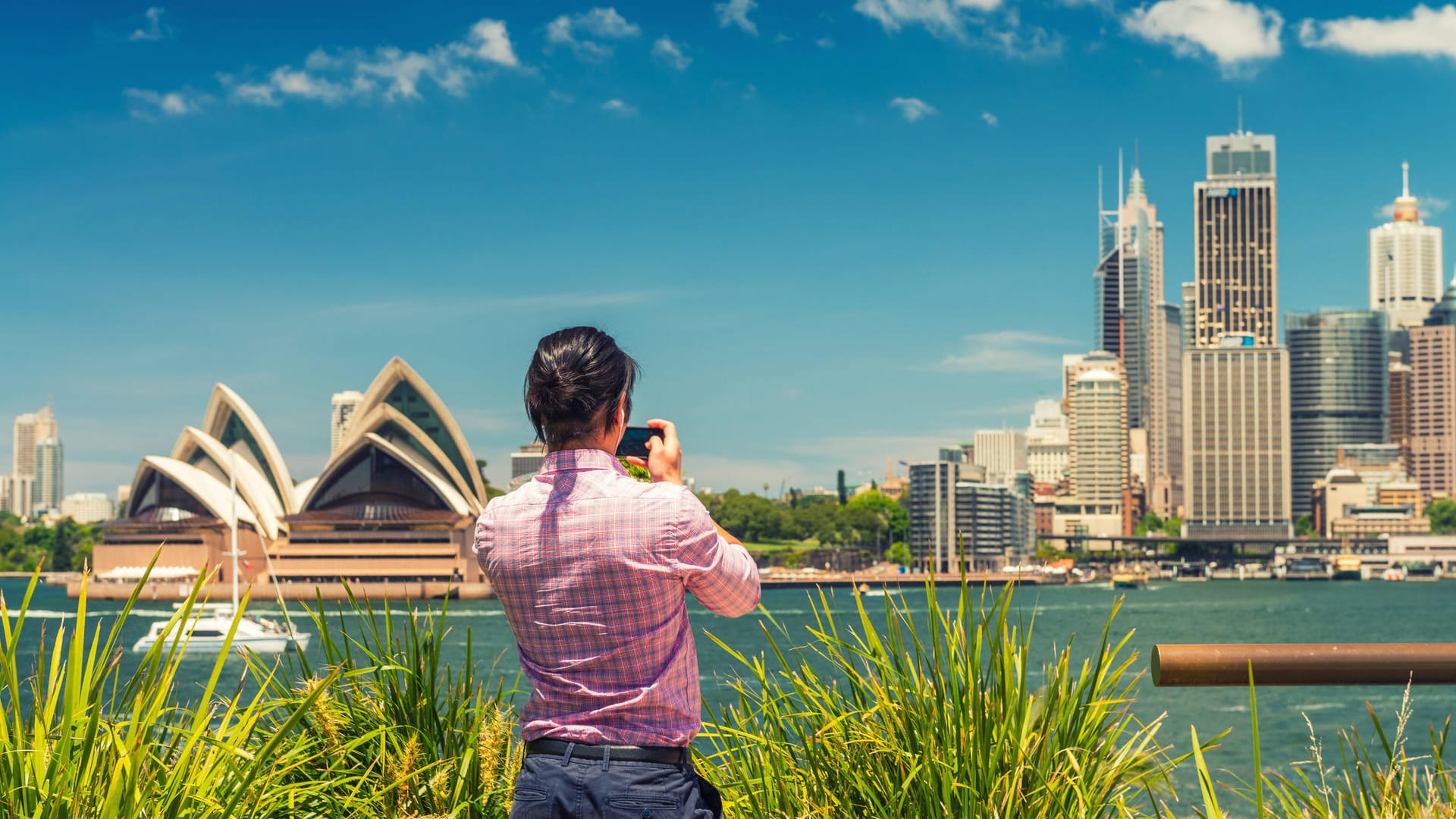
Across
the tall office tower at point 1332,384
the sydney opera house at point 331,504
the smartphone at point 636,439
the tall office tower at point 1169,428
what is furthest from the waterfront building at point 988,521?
the smartphone at point 636,439

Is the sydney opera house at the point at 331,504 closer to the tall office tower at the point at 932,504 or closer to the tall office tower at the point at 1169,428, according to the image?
the tall office tower at the point at 932,504

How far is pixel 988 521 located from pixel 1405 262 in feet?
369

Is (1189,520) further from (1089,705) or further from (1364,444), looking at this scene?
(1089,705)

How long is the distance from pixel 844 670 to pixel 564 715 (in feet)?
3.59

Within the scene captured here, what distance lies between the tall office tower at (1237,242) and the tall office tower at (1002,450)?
3295 centimetres

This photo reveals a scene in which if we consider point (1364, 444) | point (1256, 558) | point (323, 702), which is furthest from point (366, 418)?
point (1364, 444)

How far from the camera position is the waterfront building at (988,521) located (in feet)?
331

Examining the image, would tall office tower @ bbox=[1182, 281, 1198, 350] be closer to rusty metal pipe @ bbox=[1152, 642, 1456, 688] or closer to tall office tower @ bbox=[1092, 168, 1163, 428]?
tall office tower @ bbox=[1092, 168, 1163, 428]

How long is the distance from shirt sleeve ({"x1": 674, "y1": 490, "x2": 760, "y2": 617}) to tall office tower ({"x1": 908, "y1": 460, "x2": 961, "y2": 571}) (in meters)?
97.9

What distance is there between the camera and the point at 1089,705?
2580mm

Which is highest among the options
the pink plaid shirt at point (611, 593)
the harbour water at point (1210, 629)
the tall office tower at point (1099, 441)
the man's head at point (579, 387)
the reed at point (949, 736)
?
the tall office tower at point (1099, 441)

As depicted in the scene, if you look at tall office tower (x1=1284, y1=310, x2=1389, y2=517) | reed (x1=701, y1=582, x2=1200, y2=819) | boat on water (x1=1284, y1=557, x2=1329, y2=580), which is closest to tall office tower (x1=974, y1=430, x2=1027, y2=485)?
tall office tower (x1=1284, y1=310, x2=1389, y2=517)

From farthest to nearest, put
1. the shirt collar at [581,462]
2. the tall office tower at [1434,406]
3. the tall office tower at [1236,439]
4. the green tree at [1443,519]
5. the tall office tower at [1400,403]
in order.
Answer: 1. the tall office tower at [1400,403]
2. the tall office tower at [1434,406]
3. the tall office tower at [1236,439]
4. the green tree at [1443,519]
5. the shirt collar at [581,462]

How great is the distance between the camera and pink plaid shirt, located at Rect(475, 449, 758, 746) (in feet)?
5.57
